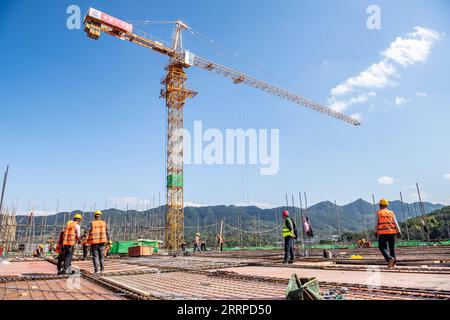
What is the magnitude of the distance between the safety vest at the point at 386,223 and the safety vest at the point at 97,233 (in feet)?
17.5

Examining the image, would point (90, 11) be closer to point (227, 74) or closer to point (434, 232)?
point (227, 74)

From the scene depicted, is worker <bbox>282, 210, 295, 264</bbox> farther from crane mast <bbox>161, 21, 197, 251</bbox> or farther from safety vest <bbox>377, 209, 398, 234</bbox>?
crane mast <bbox>161, 21, 197, 251</bbox>

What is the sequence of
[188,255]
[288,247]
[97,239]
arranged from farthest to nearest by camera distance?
[188,255] → [288,247] → [97,239]

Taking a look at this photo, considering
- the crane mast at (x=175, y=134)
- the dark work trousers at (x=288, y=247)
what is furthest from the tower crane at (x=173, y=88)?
the dark work trousers at (x=288, y=247)

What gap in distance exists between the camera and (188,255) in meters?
14.1

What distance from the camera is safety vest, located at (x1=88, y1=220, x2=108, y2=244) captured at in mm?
6128

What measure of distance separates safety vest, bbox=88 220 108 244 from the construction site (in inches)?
0.9

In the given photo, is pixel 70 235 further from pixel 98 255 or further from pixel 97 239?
pixel 98 255

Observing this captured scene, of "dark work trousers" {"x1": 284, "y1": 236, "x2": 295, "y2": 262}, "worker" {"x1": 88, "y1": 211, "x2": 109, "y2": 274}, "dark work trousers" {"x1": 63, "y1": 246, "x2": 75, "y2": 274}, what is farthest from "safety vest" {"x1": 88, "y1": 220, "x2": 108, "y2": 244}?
"dark work trousers" {"x1": 284, "y1": 236, "x2": 295, "y2": 262}

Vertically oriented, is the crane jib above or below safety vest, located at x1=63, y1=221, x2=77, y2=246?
above

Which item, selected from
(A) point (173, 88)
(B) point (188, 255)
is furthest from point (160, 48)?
(B) point (188, 255)

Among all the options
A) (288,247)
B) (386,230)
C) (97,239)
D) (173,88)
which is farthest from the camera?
(173,88)

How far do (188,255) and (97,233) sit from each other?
8.52m

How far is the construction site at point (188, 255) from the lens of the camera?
10.2 feet
